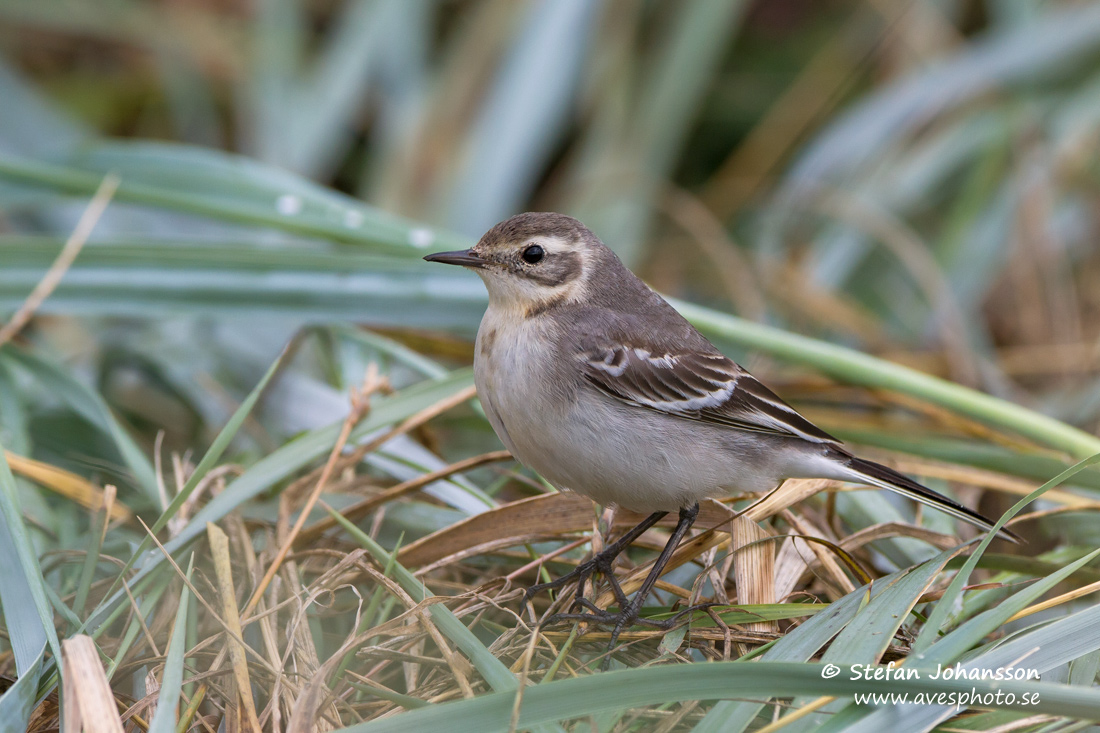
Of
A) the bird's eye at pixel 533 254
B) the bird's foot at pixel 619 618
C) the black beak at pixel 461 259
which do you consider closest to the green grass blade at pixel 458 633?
the bird's foot at pixel 619 618

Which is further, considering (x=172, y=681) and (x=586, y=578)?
(x=586, y=578)

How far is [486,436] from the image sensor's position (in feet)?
14.6

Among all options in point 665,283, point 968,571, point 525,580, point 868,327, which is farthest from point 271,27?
point 968,571

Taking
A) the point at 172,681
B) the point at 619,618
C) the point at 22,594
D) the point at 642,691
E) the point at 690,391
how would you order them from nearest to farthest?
the point at 642,691, the point at 172,681, the point at 22,594, the point at 619,618, the point at 690,391

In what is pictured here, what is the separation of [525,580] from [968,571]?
1.40m

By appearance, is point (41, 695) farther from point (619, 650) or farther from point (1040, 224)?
point (1040, 224)

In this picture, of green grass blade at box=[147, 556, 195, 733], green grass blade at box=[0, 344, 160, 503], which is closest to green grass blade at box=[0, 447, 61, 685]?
green grass blade at box=[147, 556, 195, 733]

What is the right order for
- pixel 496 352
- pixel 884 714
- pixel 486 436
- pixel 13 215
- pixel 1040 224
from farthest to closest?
pixel 1040 224, pixel 13 215, pixel 486 436, pixel 496 352, pixel 884 714

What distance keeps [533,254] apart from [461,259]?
251 mm

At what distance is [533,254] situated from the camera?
3.38 meters

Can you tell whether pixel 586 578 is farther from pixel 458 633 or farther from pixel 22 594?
pixel 22 594

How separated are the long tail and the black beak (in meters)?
1.38

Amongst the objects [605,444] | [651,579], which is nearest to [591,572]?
[651,579]

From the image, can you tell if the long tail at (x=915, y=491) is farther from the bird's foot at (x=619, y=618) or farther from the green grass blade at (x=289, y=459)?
the green grass blade at (x=289, y=459)
